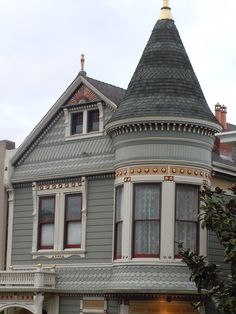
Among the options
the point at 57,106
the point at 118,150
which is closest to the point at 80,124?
the point at 57,106

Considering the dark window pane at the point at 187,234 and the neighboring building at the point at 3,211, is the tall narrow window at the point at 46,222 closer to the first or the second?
the neighboring building at the point at 3,211

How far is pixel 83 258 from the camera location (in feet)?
88.9

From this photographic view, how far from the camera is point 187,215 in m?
25.2

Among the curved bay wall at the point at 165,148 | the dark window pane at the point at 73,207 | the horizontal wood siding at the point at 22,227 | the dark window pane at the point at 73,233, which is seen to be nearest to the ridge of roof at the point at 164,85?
the curved bay wall at the point at 165,148

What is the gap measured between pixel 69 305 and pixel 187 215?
536cm

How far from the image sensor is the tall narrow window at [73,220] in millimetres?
27609

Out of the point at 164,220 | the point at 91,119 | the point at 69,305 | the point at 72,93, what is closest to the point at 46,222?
the point at 69,305

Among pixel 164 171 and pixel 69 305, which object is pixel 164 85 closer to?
pixel 164 171

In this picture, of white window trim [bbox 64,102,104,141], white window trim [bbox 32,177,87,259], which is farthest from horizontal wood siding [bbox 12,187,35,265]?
white window trim [bbox 64,102,104,141]

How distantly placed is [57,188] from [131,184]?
13.4 feet

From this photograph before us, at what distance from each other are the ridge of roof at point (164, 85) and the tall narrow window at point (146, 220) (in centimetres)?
236

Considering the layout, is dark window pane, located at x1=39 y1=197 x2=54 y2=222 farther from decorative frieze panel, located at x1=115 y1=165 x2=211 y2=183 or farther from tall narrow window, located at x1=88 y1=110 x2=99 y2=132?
decorative frieze panel, located at x1=115 y1=165 x2=211 y2=183

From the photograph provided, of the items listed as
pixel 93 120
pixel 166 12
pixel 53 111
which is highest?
pixel 166 12

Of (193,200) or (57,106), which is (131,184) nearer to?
(193,200)
